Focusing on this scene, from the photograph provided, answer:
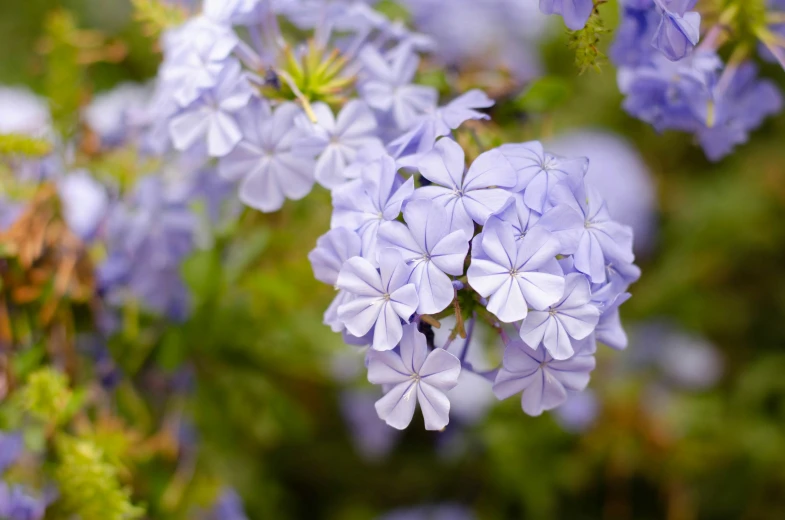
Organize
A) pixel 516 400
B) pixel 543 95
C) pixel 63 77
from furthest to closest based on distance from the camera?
1. pixel 516 400
2. pixel 63 77
3. pixel 543 95

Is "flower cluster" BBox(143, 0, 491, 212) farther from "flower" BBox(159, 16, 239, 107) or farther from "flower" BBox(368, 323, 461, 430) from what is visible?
"flower" BBox(368, 323, 461, 430)

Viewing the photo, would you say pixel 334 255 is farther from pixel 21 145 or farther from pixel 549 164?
pixel 21 145

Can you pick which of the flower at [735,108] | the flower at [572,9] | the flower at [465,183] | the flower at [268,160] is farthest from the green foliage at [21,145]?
the flower at [735,108]


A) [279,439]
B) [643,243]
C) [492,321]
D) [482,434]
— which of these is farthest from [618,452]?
[492,321]

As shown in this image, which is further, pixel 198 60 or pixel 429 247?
pixel 198 60

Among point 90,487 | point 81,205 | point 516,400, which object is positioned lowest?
point 516,400

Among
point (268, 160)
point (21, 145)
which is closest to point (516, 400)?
point (268, 160)
